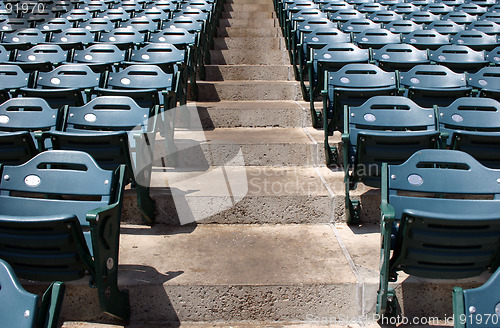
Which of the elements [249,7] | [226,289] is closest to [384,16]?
[249,7]

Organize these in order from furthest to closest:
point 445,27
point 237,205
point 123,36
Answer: point 445,27 → point 123,36 → point 237,205

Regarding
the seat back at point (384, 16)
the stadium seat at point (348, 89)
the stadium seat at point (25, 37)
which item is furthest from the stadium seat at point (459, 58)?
the stadium seat at point (25, 37)

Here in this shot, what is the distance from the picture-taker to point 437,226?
2086 mm

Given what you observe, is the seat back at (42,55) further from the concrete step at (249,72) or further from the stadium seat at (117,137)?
the stadium seat at (117,137)

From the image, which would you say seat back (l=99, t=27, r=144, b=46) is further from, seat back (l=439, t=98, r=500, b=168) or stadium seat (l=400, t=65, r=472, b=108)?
seat back (l=439, t=98, r=500, b=168)

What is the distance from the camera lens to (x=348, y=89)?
3.86 metres

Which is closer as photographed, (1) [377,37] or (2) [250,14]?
(1) [377,37]

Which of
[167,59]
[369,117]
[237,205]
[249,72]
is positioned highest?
[167,59]

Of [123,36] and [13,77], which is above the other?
[123,36]

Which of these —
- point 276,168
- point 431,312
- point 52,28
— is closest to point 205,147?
point 276,168

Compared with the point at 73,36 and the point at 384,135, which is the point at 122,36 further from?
the point at 384,135

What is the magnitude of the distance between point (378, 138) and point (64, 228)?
6.46ft

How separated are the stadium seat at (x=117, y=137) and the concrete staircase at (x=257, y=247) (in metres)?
0.21

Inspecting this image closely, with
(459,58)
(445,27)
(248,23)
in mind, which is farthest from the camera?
(248,23)
